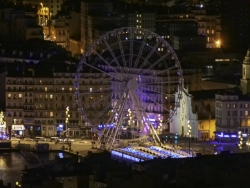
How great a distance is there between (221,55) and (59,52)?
733 cm

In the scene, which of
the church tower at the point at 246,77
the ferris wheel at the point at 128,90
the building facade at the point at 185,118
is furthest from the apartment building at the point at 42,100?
the church tower at the point at 246,77

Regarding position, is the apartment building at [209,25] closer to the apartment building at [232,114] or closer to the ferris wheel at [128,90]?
the ferris wheel at [128,90]

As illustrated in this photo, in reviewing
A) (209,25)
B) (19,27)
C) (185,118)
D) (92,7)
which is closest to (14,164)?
(185,118)

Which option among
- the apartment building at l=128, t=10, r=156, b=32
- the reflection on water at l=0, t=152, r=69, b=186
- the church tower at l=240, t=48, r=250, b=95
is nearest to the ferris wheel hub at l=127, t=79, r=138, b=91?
the reflection on water at l=0, t=152, r=69, b=186

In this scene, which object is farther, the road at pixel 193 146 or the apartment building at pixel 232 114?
the apartment building at pixel 232 114

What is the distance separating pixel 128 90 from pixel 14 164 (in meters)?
3.89

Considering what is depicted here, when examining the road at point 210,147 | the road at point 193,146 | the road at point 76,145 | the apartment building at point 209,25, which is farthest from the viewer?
the apartment building at point 209,25

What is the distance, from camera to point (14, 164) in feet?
175

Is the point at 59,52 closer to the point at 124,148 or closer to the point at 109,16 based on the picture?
the point at 109,16

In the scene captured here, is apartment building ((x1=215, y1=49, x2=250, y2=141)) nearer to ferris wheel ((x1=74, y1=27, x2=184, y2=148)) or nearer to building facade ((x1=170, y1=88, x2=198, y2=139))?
building facade ((x1=170, y1=88, x2=198, y2=139))

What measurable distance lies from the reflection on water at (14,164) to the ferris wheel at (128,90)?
1630 millimetres

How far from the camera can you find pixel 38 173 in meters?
43.5

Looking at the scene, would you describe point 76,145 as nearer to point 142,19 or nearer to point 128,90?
point 128,90

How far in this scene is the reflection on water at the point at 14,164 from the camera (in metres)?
49.9
